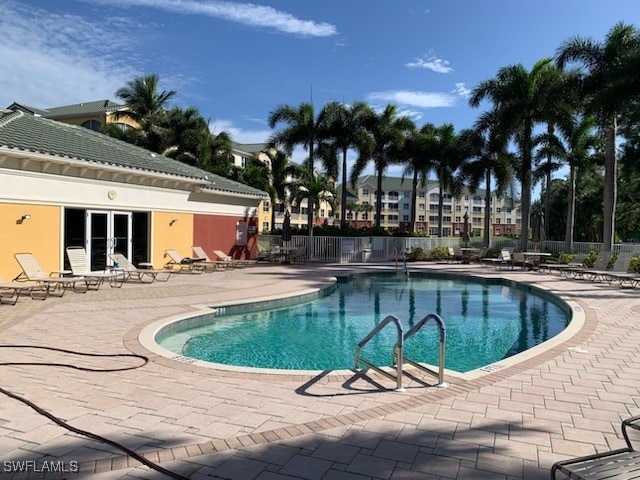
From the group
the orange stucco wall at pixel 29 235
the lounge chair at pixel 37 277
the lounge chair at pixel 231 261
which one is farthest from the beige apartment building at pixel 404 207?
the lounge chair at pixel 37 277

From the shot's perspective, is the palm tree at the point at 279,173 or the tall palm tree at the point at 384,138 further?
the palm tree at the point at 279,173

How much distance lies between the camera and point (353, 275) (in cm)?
2027

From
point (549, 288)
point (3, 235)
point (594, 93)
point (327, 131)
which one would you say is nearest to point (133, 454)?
point (3, 235)

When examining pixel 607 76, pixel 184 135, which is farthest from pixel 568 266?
pixel 184 135

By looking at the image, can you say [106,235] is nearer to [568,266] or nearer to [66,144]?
[66,144]

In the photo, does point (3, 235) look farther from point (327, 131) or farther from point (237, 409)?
point (327, 131)

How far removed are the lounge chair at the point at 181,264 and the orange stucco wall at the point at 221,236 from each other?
1.69 metres

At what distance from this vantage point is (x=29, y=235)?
45.6 ft

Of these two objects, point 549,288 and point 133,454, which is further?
point 549,288

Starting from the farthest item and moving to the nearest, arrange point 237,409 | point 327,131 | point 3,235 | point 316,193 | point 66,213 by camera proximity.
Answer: point 327,131, point 316,193, point 66,213, point 3,235, point 237,409

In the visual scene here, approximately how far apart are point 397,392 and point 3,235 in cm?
1292

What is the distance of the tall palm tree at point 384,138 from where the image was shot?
32.6m

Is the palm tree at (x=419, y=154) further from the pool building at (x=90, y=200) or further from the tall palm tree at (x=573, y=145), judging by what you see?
the pool building at (x=90, y=200)

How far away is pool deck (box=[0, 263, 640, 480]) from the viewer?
3.58 m
